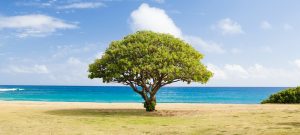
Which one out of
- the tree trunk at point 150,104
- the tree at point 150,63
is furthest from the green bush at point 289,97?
the tree trunk at point 150,104

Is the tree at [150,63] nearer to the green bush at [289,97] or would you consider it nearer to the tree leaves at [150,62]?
the tree leaves at [150,62]

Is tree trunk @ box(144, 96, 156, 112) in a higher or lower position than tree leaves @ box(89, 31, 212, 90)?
lower

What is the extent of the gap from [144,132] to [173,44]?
713 inches

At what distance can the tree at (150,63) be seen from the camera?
39.8 meters

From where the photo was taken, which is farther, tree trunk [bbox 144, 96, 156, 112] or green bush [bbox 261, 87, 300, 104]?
green bush [bbox 261, 87, 300, 104]

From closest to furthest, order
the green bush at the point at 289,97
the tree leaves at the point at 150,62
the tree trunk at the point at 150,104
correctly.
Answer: the tree leaves at the point at 150,62 → the tree trunk at the point at 150,104 → the green bush at the point at 289,97

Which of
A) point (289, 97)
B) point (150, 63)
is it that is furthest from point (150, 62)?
point (289, 97)

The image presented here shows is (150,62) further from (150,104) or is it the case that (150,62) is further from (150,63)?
(150,104)

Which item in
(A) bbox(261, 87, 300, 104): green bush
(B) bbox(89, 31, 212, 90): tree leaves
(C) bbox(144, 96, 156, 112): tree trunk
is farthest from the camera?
(A) bbox(261, 87, 300, 104): green bush

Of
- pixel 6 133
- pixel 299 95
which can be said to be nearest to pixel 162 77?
pixel 6 133

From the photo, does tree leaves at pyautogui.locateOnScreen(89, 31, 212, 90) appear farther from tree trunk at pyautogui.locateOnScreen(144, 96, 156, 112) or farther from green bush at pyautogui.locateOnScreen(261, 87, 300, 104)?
green bush at pyautogui.locateOnScreen(261, 87, 300, 104)

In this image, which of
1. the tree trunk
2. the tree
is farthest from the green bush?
Answer: the tree trunk

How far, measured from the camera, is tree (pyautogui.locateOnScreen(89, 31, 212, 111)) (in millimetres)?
39750

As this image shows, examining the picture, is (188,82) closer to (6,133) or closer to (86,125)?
(86,125)
